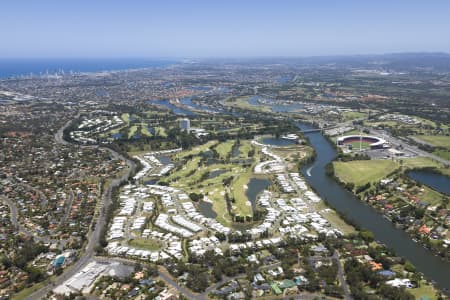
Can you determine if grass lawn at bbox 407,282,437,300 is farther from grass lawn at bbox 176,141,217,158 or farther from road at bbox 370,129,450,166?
grass lawn at bbox 176,141,217,158

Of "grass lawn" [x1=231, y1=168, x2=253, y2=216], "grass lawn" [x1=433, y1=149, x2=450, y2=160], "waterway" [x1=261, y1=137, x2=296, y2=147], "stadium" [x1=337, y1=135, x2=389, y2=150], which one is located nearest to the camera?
"grass lawn" [x1=231, y1=168, x2=253, y2=216]

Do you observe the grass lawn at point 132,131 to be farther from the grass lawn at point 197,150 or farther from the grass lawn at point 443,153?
the grass lawn at point 443,153

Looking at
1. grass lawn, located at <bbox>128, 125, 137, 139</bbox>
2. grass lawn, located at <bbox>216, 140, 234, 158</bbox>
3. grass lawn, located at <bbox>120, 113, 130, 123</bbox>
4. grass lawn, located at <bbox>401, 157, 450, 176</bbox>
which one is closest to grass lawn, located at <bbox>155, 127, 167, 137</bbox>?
grass lawn, located at <bbox>128, 125, 137, 139</bbox>

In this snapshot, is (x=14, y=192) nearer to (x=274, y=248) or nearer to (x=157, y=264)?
(x=157, y=264)

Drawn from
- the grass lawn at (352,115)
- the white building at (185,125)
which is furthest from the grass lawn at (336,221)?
the grass lawn at (352,115)

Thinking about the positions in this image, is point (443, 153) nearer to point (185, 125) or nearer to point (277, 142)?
point (277, 142)

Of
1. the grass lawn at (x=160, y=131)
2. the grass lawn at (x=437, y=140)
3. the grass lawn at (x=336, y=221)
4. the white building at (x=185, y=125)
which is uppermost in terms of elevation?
the white building at (x=185, y=125)
